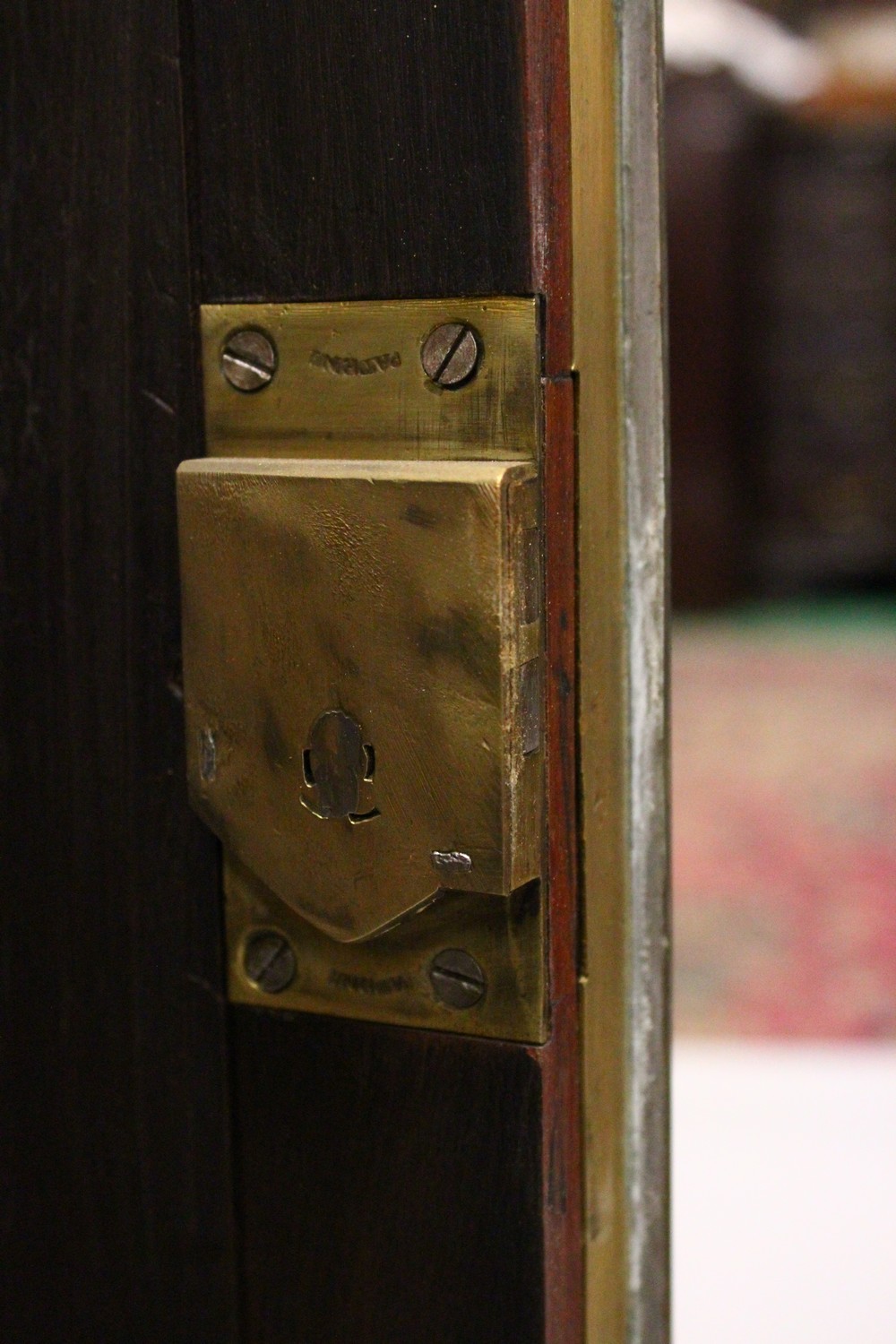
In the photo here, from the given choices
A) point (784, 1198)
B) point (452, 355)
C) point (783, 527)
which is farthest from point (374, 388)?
point (783, 527)

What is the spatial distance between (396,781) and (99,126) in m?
0.16

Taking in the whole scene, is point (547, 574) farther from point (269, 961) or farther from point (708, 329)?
point (708, 329)

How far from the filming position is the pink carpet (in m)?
2.00

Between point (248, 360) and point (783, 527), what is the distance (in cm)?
406

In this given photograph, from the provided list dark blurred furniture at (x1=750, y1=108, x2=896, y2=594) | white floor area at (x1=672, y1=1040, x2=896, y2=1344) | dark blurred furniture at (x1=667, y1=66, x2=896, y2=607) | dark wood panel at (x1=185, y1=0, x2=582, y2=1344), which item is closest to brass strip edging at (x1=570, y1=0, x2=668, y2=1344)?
dark wood panel at (x1=185, y1=0, x2=582, y2=1344)

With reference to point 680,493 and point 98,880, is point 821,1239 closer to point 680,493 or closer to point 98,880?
point 98,880

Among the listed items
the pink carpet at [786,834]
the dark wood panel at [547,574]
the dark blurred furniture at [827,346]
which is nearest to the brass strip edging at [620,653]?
the dark wood panel at [547,574]

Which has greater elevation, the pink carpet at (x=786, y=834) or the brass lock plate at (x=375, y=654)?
the brass lock plate at (x=375, y=654)

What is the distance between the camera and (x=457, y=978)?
0.35 meters

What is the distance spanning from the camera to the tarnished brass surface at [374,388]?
12.7 inches

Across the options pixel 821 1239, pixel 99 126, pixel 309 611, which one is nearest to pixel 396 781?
pixel 309 611

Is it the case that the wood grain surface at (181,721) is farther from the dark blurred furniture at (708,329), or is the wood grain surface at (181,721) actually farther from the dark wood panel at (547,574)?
the dark blurred furniture at (708,329)

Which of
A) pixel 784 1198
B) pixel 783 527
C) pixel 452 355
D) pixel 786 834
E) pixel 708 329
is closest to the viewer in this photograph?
pixel 452 355

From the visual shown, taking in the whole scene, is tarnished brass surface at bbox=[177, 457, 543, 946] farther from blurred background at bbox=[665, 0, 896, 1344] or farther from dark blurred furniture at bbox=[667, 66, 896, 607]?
dark blurred furniture at bbox=[667, 66, 896, 607]
